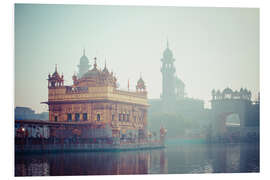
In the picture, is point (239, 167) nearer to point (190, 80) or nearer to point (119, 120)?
point (190, 80)

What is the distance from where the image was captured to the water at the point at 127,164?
67.0 feet

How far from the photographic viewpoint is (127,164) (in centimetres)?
2262

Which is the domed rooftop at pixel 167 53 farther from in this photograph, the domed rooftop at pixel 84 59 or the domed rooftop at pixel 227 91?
the domed rooftop at pixel 84 59

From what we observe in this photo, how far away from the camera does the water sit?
2042 centimetres

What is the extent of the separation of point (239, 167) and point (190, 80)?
706 cm

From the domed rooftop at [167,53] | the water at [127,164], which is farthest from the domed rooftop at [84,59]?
the water at [127,164]

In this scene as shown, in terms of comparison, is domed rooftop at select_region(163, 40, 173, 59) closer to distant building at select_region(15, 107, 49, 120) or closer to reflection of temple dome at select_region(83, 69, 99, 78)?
reflection of temple dome at select_region(83, 69, 99, 78)

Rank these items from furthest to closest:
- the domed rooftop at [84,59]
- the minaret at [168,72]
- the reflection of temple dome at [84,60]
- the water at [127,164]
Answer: the minaret at [168,72], the reflection of temple dome at [84,60], the domed rooftop at [84,59], the water at [127,164]

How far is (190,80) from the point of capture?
91.9 feet

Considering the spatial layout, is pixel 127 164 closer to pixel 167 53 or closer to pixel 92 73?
pixel 167 53

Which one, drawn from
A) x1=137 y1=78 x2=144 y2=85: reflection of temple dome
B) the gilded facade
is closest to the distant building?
the gilded facade

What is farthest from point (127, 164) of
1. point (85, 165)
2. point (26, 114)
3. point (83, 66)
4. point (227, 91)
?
point (83, 66)

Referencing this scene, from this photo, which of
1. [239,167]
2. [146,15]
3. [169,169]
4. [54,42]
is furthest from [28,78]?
[239,167]

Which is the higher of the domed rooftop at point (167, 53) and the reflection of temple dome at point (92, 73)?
the domed rooftop at point (167, 53)
